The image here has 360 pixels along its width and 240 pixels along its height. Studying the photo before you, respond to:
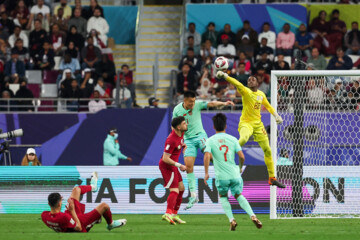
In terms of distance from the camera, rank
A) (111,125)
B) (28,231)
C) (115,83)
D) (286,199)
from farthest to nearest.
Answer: (115,83), (111,125), (286,199), (28,231)

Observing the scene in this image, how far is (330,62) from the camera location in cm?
2509

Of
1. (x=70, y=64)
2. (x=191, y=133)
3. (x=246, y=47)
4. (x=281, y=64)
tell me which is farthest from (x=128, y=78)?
(x=191, y=133)

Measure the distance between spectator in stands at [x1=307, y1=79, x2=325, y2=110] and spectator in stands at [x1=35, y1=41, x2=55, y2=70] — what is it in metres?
10.6

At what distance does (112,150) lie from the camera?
2322 centimetres

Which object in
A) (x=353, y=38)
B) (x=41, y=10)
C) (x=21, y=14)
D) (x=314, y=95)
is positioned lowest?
(x=314, y=95)

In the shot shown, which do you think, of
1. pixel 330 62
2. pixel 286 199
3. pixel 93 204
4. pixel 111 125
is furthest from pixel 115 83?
pixel 286 199

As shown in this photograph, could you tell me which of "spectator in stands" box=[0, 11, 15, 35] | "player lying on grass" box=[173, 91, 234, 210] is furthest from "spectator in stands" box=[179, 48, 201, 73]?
"player lying on grass" box=[173, 91, 234, 210]

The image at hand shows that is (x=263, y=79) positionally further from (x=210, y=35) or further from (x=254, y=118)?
(x=254, y=118)

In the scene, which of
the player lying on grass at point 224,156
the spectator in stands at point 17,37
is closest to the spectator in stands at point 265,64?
the spectator in stands at point 17,37

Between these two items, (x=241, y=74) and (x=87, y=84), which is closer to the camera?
(x=241, y=74)

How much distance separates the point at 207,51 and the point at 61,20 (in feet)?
16.5

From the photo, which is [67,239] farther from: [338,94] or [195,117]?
[338,94]

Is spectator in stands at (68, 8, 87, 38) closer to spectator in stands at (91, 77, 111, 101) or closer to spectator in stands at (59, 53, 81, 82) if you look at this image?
spectator in stands at (59, 53, 81, 82)

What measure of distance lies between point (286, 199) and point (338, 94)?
3.59 meters
